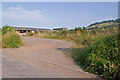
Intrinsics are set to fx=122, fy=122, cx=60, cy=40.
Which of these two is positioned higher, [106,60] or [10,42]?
[10,42]

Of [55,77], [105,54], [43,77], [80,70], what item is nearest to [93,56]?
[105,54]

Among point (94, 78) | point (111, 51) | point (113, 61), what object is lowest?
point (94, 78)

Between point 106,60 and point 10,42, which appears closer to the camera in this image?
point 106,60

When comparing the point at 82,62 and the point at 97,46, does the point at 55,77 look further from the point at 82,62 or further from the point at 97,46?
the point at 97,46

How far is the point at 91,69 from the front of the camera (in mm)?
4402

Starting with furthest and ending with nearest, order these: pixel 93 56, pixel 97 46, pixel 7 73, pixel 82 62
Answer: pixel 82 62, pixel 97 46, pixel 93 56, pixel 7 73

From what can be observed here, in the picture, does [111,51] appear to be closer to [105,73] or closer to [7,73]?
[105,73]

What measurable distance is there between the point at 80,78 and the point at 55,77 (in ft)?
2.66

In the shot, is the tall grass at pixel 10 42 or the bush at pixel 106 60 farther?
the tall grass at pixel 10 42

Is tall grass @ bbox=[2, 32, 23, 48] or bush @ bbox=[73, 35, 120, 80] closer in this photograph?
bush @ bbox=[73, 35, 120, 80]

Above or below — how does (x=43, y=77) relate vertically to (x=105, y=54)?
below

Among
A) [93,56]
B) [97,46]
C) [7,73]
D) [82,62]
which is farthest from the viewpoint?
[82,62]

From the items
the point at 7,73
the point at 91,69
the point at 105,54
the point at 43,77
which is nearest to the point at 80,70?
the point at 91,69

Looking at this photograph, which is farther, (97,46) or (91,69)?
(97,46)
